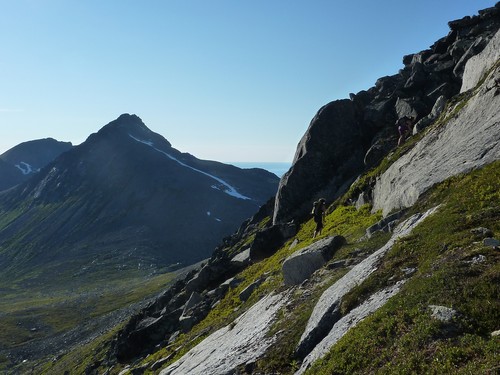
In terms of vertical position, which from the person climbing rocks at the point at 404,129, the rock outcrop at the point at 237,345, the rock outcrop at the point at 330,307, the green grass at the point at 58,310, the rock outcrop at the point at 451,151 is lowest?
the green grass at the point at 58,310

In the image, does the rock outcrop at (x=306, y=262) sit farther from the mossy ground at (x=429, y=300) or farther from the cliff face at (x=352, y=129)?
the cliff face at (x=352, y=129)

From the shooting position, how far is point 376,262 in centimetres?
2122

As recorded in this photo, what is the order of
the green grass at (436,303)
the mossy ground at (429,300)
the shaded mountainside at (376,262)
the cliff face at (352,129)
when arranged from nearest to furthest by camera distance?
the green grass at (436,303) → the mossy ground at (429,300) → the shaded mountainside at (376,262) → the cliff face at (352,129)

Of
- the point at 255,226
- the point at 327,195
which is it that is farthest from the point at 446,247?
the point at 255,226

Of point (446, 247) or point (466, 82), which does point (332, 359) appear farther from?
point (466, 82)

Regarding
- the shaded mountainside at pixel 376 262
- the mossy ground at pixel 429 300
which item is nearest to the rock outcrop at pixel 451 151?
the shaded mountainside at pixel 376 262

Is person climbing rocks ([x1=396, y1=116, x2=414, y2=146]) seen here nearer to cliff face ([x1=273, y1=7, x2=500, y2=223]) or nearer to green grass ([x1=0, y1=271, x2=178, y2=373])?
cliff face ([x1=273, y1=7, x2=500, y2=223])

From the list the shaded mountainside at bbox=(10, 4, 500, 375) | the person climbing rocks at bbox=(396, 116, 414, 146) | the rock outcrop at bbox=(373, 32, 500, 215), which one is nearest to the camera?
the shaded mountainside at bbox=(10, 4, 500, 375)

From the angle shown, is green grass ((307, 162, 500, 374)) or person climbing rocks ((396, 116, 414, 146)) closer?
green grass ((307, 162, 500, 374))

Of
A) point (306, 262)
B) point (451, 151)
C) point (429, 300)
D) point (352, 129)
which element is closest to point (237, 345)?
point (306, 262)

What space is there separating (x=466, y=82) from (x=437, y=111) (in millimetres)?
4213

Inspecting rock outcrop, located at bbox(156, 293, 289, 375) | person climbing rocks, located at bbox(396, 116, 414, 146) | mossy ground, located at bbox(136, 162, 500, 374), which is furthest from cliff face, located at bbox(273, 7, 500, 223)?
mossy ground, located at bbox(136, 162, 500, 374)

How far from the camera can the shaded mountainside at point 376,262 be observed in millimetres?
14023

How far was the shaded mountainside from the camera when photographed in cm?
1402
